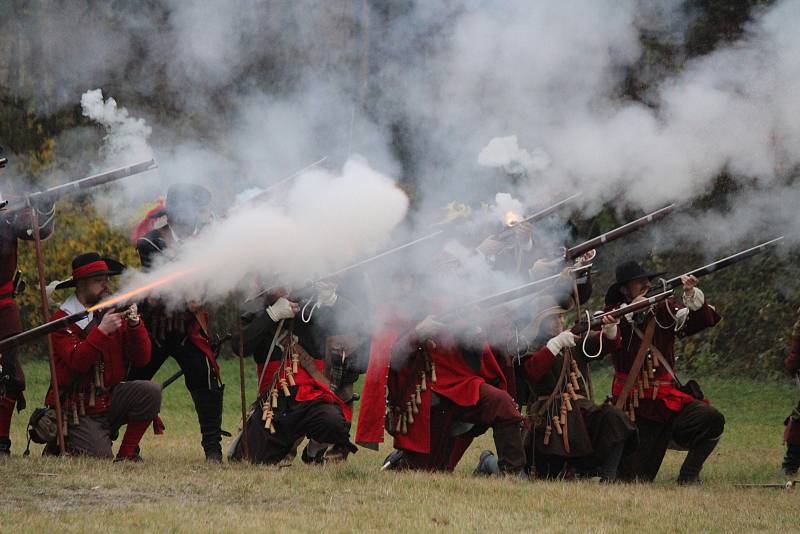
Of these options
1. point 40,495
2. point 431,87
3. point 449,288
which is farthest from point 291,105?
point 40,495

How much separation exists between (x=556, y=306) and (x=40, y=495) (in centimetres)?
461

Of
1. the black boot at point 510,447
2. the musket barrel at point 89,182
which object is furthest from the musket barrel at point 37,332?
the black boot at point 510,447

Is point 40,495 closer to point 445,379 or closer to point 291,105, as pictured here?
point 445,379

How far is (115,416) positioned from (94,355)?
58 centimetres

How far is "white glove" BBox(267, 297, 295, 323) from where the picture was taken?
938 cm

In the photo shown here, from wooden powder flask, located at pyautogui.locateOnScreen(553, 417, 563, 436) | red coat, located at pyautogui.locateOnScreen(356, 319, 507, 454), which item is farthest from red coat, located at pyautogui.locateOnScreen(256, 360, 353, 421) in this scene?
wooden powder flask, located at pyautogui.locateOnScreen(553, 417, 563, 436)

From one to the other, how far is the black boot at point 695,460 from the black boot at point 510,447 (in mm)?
1557

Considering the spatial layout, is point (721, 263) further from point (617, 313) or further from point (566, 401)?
point (566, 401)

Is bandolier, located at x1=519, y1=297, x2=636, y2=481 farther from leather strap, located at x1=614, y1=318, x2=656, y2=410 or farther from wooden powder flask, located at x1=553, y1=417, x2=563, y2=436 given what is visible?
leather strap, located at x1=614, y1=318, x2=656, y2=410

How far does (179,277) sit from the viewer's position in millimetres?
8891

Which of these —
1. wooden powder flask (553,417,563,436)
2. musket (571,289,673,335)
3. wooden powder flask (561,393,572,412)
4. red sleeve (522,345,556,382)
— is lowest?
wooden powder flask (553,417,563,436)

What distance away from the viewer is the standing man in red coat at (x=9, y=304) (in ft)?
30.7

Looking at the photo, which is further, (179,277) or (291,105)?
(291,105)

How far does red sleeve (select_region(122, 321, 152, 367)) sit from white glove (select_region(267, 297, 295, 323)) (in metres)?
0.96
